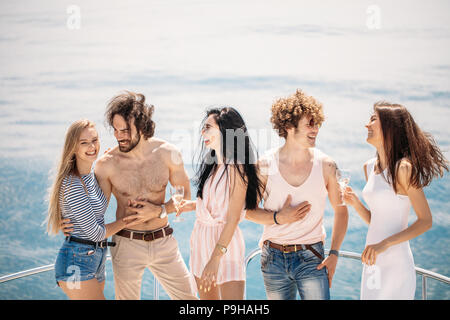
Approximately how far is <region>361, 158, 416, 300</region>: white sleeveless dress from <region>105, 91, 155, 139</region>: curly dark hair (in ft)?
5.67

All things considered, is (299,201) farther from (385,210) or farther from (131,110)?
(131,110)

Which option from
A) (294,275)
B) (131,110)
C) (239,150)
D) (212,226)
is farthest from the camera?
(131,110)

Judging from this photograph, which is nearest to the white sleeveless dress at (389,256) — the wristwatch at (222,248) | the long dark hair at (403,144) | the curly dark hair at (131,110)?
the long dark hair at (403,144)

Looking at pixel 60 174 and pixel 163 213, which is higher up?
pixel 60 174

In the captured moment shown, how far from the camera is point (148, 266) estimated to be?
382 centimetres

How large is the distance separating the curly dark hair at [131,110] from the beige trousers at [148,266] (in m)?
0.86

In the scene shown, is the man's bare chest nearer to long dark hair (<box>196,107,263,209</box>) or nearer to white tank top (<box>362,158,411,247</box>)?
long dark hair (<box>196,107,263,209</box>)

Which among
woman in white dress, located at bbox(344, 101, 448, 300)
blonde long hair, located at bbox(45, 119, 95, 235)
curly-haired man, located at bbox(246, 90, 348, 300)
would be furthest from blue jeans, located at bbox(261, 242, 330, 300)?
blonde long hair, located at bbox(45, 119, 95, 235)

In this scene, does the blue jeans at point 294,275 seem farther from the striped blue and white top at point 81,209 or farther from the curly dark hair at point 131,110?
the curly dark hair at point 131,110

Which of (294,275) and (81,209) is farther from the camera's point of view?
(81,209)

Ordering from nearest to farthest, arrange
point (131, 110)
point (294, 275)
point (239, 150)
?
point (294, 275), point (239, 150), point (131, 110)

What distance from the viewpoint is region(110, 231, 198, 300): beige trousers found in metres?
3.74

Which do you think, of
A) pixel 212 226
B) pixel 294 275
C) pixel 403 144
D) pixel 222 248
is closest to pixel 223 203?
pixel 212 226

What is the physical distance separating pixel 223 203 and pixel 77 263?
109 cm
